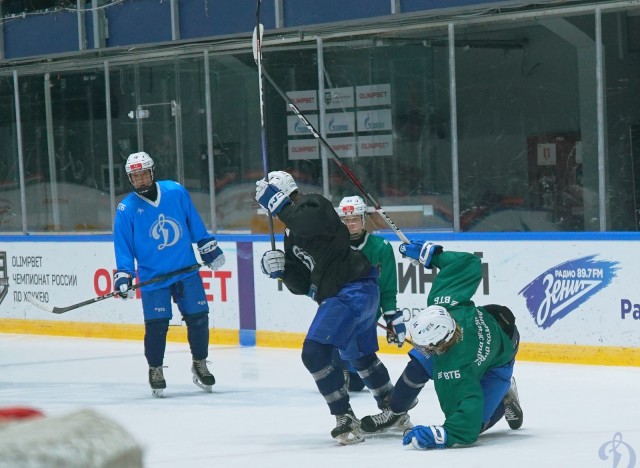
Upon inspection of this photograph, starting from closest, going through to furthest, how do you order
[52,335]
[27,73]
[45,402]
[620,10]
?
[45,402] → [620,10] → [52,335] → [27,73]

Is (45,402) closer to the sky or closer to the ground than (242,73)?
closer to the ground

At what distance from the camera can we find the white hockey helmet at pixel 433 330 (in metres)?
5.14

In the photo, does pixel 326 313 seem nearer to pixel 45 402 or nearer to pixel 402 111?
pixel 45 402

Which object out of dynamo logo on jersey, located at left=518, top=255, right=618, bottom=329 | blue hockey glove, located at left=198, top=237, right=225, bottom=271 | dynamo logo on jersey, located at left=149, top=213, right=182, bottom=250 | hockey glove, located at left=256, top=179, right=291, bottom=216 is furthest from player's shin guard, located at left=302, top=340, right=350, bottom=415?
dynamo logo on jersey, located at left=518, top=255, right=618, bottom=329

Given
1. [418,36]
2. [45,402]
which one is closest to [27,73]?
[418,36]

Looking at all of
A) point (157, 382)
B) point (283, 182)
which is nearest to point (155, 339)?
point (157, 382)

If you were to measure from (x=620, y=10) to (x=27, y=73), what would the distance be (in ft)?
21.0

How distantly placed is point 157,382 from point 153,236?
0.88 m

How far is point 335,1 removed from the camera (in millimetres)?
10789

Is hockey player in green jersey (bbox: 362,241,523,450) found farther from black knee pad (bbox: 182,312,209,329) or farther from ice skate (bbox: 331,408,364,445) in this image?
black knee pad (bbox: 182,312,209,329)

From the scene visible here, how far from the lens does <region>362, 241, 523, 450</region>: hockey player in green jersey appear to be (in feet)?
16.9

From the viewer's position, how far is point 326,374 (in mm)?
5613

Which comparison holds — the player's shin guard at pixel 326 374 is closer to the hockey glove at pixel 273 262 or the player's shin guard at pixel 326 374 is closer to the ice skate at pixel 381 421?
the ice skate at pixel 381 421

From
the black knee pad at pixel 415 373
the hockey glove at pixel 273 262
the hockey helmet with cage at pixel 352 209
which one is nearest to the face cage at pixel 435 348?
the black knee pad at pixel 415 373
